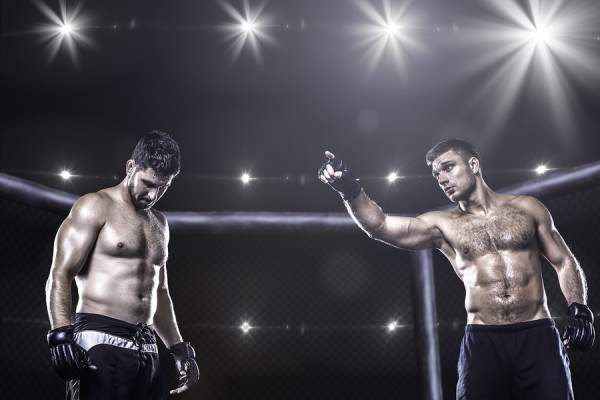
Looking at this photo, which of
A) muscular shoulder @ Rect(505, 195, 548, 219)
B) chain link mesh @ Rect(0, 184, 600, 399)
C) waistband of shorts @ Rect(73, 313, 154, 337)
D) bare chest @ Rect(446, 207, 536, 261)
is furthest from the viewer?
chain link mesh @ Rect(0, 184, 600, 399)

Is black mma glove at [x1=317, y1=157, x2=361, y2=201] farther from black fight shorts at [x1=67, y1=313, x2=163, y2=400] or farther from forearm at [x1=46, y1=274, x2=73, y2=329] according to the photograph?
forearm at [x1=46, y1=274, x2=73, y2=329]

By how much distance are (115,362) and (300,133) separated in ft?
12.8

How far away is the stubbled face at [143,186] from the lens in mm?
2504

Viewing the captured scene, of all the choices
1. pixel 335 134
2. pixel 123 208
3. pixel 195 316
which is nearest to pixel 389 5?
pixel 335 134

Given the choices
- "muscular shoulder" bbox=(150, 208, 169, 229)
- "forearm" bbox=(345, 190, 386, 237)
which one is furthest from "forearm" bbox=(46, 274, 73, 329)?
"forearm" bbox=(345, 190, 386, 237)

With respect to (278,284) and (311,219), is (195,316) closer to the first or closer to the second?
(278,284)

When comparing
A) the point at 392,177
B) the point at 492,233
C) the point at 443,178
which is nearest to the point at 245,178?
the point at 392,177

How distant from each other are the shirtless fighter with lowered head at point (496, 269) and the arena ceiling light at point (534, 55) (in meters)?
1.79

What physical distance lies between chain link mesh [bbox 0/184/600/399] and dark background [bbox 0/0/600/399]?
0.07 ft

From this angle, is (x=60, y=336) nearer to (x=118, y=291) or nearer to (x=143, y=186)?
(x=118, y=291)

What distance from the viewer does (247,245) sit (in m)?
5.46

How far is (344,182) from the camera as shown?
2.66 m

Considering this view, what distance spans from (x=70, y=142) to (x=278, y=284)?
2909 millimetres

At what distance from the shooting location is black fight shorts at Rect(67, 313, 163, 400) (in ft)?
6.71
